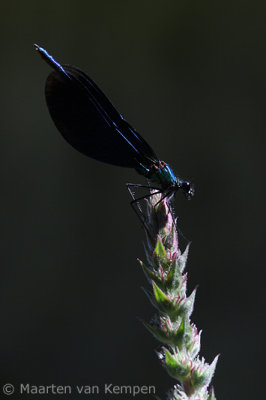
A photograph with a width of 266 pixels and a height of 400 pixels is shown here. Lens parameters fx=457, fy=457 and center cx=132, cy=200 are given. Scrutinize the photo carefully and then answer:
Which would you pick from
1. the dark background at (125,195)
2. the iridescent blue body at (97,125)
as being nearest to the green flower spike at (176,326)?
the iridescent blue body at (97,125)

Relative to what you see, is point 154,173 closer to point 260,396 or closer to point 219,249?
point 219,249

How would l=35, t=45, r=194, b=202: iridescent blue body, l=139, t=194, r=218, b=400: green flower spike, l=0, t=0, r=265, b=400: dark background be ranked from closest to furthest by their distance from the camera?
1. l=139, t=194, r=218, b=400: green flower spike
2. l=35, t=45, r=194, b=202: iridescent blue body
3. l=0, t=0, r=265, b=400: dark background

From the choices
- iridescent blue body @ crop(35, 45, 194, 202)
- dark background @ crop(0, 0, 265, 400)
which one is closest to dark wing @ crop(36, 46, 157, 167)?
iridescent blue body @ crop(35, 45, 194, 202)

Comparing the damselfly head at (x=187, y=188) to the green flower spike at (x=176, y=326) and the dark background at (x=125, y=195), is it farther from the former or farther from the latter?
the dark background at (x=125, y=195)

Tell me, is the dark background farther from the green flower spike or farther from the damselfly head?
the green flower spike

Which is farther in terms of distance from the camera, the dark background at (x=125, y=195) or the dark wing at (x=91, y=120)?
the dark background at (x=125, y=195)
